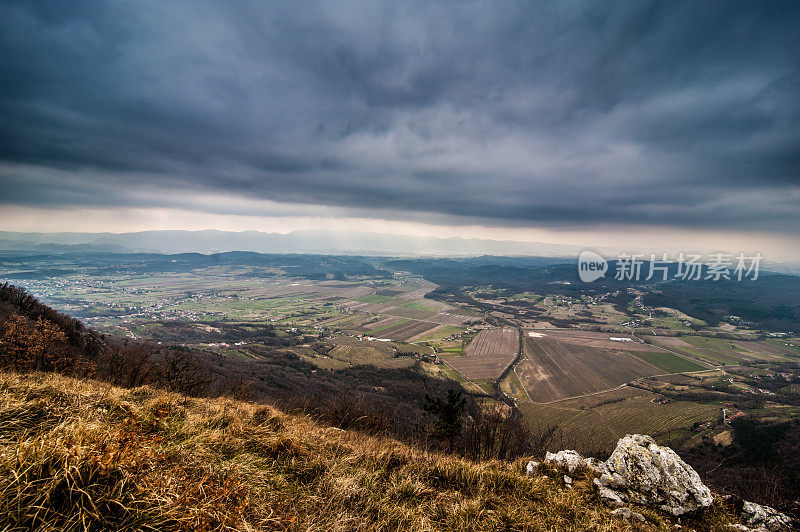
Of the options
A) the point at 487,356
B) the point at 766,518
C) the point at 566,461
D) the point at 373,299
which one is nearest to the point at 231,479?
the point at 566,461

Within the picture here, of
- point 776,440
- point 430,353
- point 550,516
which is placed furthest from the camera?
point 430,353

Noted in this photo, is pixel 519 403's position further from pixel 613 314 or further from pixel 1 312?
pixel 613 314

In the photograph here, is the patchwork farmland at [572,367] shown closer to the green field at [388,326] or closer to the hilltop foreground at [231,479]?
the green field at [388,326]

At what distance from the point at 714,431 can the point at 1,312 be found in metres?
69.5

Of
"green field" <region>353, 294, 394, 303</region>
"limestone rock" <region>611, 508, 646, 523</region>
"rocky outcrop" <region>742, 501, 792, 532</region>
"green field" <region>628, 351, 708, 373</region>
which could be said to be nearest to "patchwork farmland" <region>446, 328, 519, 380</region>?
Answer: "green field" <region>628, 351, 708, 373</region>

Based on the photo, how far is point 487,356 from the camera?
6294 cm

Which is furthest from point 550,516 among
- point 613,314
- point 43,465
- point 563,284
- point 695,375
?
point 563,284

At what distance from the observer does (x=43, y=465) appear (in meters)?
2.32

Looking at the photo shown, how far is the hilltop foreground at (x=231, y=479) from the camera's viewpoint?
229cm

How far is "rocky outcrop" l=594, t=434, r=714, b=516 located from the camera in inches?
209

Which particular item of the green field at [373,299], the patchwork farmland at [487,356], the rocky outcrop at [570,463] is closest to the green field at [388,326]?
the patchwork farmland at [487,356]

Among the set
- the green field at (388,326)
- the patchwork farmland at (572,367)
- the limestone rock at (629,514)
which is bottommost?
the green field at (388,326)

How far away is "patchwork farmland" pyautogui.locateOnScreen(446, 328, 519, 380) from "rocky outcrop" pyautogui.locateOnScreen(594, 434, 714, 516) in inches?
1931

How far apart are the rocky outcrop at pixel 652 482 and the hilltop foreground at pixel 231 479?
254 millimetres
